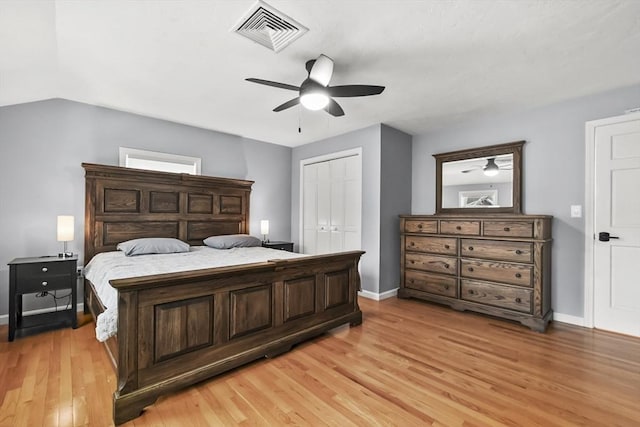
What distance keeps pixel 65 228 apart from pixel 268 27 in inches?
113

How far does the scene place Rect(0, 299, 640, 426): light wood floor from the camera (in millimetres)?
1701

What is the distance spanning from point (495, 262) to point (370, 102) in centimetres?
235

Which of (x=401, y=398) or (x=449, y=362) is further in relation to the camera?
(x=449, y=362)

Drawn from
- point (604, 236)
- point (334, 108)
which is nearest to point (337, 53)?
point (334, 108)

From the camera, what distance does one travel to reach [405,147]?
4570mm

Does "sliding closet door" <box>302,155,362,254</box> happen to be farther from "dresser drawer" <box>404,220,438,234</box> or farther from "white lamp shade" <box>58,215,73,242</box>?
"white lamp shade" <box>58,215,73,242</box>

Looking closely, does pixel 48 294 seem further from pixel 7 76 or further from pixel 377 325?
pixel 377 325

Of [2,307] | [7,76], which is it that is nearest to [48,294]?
[2,307]

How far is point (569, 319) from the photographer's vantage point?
10.6 feet

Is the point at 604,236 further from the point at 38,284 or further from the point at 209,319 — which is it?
the point at 38,284

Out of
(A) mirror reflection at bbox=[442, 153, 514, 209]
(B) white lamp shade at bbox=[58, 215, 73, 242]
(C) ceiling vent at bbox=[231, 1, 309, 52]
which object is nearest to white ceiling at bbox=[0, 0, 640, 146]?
(C) ceiling vent at bbox=[231, 1, 309, 52]

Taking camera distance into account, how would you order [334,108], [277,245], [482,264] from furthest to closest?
[277,245]
[482,264]
[334,108]

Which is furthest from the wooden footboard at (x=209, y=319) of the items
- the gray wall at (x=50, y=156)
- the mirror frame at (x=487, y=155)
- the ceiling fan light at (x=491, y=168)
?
the ceiling fan light at (x=491, y=168)

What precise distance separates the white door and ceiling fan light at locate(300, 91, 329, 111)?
2998mm
